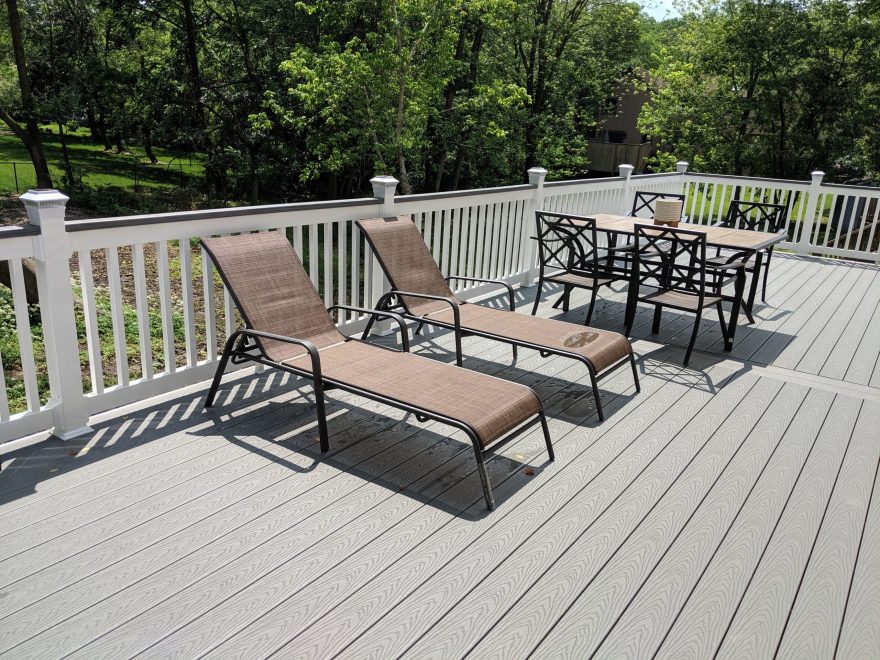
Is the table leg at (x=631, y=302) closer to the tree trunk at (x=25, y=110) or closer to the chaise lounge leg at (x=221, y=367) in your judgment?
the chaise lounge leg at (x=221, y=367)

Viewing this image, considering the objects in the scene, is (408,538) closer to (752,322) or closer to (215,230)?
(215,230)

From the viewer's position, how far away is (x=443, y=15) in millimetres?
13062

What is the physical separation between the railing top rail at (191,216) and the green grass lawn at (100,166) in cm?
1346

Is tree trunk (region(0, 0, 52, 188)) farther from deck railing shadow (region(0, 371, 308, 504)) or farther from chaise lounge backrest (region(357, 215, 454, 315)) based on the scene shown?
deck railing shadow (region(0, 371, 308, 504))

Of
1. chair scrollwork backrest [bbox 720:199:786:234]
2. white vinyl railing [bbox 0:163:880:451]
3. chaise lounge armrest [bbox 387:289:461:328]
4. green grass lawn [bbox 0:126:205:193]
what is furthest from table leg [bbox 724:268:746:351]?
green grass lawn [bbox 0:126:205:193]

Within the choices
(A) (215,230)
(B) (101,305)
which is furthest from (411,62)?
(A) (215,230)

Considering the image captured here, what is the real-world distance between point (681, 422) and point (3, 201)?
50.6 feet

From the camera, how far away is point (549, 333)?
14.3ft

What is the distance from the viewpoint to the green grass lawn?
1744 cm

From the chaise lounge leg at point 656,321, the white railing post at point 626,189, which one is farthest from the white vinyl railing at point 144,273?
the chaise lounge leg at point 656,321

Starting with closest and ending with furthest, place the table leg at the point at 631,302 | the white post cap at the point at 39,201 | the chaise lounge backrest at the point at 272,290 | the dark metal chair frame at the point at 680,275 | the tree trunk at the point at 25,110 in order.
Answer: the white post cap at the point at 39,201
the chaise lounge backrest at the point at 272,290
the dark metal chair frame at the point at 680,275
the table leg at the point at 631,302
the tree trunk at the point at 25,110

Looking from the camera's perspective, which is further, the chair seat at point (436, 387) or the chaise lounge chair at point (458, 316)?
the chaise lounge chair at point (458, 316)

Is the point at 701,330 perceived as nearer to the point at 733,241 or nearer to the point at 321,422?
the point at 733,241

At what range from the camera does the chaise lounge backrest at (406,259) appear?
4.74 meters
